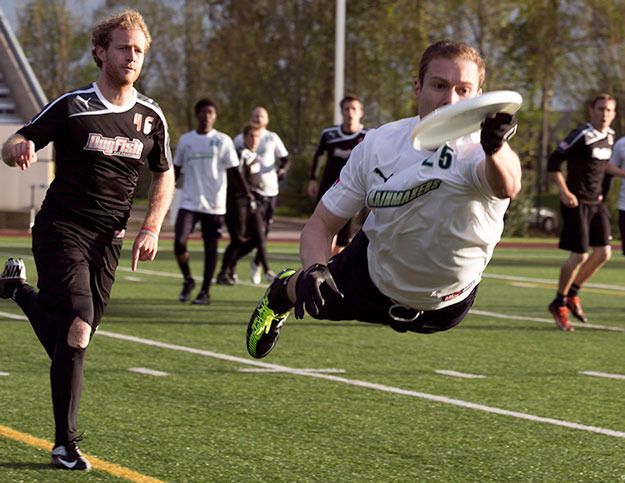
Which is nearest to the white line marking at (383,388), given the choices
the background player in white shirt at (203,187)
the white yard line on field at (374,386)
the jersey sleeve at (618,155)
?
the white yard line on field at (374,386)

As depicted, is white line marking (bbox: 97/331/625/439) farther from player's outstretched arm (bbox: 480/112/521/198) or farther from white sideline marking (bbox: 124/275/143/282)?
white sideline marking (bbox: 124/275/143/282)

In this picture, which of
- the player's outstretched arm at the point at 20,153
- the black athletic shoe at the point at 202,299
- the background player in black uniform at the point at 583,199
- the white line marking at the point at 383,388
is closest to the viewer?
the player's outstretched arm at the point at 20,153

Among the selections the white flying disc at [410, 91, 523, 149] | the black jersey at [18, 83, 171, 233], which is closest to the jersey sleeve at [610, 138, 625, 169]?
the black jersey at [18, 83, 171, 233]

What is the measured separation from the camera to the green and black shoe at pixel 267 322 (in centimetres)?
597

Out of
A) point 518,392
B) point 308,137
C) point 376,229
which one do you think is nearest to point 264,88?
point 308,137

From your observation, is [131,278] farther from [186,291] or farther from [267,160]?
[186,291]

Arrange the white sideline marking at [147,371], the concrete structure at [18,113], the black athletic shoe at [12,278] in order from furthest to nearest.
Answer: the concrete structure at [18,113] → the white sideline marking at [147,371] → the black athletic shoe at [12,278]

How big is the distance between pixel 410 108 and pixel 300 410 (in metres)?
37.3

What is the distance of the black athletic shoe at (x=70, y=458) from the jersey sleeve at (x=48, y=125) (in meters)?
1.31

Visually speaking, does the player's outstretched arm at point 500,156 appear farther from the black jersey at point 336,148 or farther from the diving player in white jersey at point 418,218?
the black jersey at point 336,148

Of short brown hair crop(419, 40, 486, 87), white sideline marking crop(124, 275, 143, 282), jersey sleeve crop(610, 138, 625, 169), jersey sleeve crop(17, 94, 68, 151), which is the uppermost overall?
short brown hair crop(419, 40, 486, 87)

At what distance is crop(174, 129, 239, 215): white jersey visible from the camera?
14.1 meters

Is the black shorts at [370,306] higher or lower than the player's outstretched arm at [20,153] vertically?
lower

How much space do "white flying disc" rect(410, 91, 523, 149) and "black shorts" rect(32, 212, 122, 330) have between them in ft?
7.00
